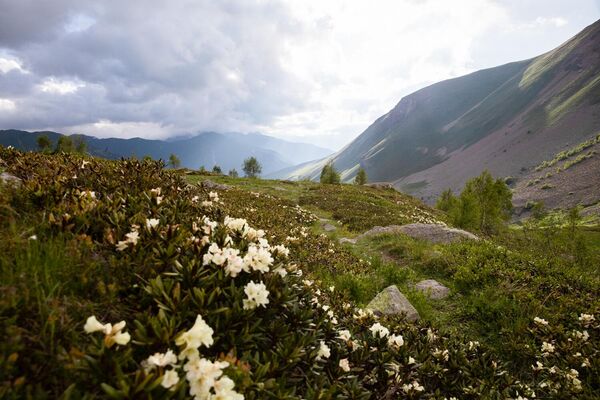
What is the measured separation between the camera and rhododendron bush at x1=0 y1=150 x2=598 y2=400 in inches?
78.6

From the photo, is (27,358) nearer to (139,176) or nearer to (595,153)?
(139,176)

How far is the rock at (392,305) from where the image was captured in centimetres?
690

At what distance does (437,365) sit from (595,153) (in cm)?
16202

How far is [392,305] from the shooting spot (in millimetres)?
7047

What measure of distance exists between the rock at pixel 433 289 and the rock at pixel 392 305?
5.05 feet

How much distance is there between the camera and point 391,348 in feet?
12.8

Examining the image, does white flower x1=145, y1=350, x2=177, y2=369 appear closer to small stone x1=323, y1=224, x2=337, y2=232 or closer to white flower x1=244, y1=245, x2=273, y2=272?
white flower x1=244, y1=245, x2=273, y2=272

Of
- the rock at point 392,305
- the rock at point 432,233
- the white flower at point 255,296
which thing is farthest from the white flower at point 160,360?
the rock at point 432,233

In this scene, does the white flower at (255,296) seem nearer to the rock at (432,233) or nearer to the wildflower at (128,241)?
the wildflower at (128,241)

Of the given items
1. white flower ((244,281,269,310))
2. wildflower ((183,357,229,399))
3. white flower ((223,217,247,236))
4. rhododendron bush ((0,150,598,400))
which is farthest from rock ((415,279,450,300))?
wildflower ((183,357,229,399))

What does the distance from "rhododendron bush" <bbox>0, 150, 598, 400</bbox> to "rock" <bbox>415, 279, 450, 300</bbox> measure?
310 cm

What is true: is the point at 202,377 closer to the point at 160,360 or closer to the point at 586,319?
the point at 160,360

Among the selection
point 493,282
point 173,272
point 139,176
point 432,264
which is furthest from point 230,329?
point 432,264

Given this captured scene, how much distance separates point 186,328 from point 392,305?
5.62 metres
